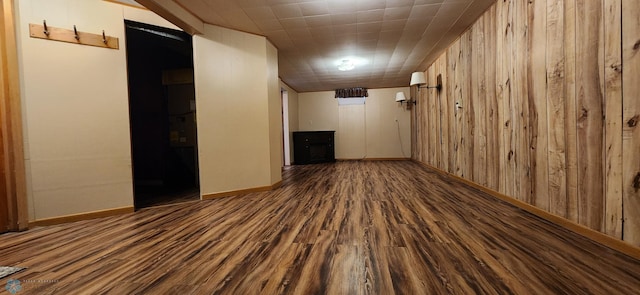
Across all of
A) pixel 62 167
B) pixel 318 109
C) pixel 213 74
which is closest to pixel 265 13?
pixel 213 74

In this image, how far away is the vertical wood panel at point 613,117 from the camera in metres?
1.54

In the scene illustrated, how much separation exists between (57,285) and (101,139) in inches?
70.8

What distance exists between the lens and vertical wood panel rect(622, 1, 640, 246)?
1.44 m

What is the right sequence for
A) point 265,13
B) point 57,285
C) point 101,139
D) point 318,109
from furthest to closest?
point 318,109 → point 265,13 → point 101,139 → point 57,285

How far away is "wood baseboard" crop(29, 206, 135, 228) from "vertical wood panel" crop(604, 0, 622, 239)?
14.1 ft

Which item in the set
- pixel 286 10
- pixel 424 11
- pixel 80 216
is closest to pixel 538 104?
pixel 424 11

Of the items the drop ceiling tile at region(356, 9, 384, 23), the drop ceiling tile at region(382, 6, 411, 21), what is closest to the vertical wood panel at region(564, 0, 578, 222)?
the drop ceiling tile at region(382, 6, 411, 21)

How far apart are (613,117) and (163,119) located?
220 inches

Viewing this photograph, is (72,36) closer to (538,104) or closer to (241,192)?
(241,192)

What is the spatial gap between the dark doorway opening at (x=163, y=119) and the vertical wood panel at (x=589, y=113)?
191 inches

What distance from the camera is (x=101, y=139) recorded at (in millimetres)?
2613

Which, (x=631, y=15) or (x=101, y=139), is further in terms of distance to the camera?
(x=101, y=139)

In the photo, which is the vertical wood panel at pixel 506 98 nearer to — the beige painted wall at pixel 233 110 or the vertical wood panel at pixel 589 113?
the vertical wood panel at pixel 589 113

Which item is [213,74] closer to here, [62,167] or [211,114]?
[211,114]
